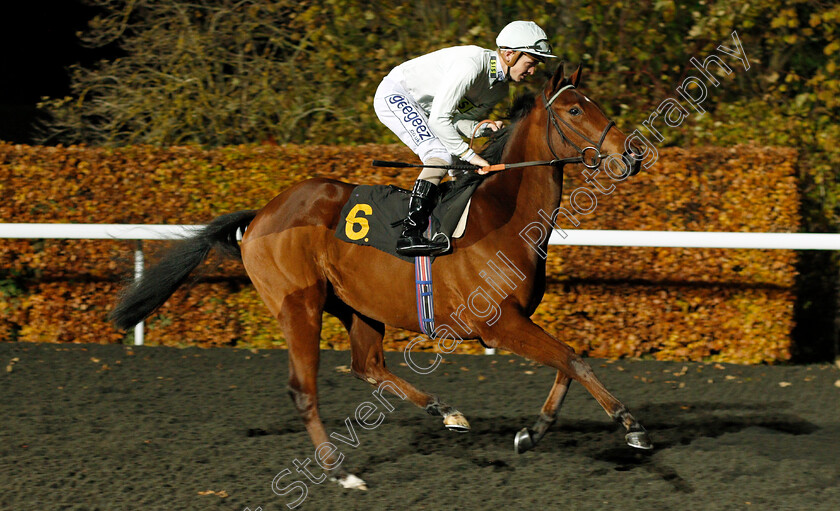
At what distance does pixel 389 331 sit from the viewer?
23.3 feet

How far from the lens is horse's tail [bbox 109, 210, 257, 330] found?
5.03m

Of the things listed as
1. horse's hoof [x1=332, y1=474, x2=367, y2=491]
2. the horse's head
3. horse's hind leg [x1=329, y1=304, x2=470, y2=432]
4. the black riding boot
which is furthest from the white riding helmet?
horse's hoof [x1=332, y1=474, x2=367, y2=491]

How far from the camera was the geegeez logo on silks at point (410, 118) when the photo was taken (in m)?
4.55

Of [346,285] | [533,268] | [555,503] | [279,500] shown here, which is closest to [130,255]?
[346,285]

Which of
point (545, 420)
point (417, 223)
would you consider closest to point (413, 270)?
point (417, 223)

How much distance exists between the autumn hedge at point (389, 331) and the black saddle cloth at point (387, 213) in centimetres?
214

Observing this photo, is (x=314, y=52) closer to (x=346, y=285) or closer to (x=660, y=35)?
(x=660, y=35)

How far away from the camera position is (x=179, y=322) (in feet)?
23.9

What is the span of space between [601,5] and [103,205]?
4578mm

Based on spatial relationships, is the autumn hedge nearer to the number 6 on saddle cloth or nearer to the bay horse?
the bay horse

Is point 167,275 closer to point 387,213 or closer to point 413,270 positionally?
point 387,213

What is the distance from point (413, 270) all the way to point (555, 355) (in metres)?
0.82

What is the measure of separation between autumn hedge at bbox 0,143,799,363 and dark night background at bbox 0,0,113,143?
6521 mm

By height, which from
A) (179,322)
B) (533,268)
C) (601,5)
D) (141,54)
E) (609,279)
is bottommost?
(179,322)
